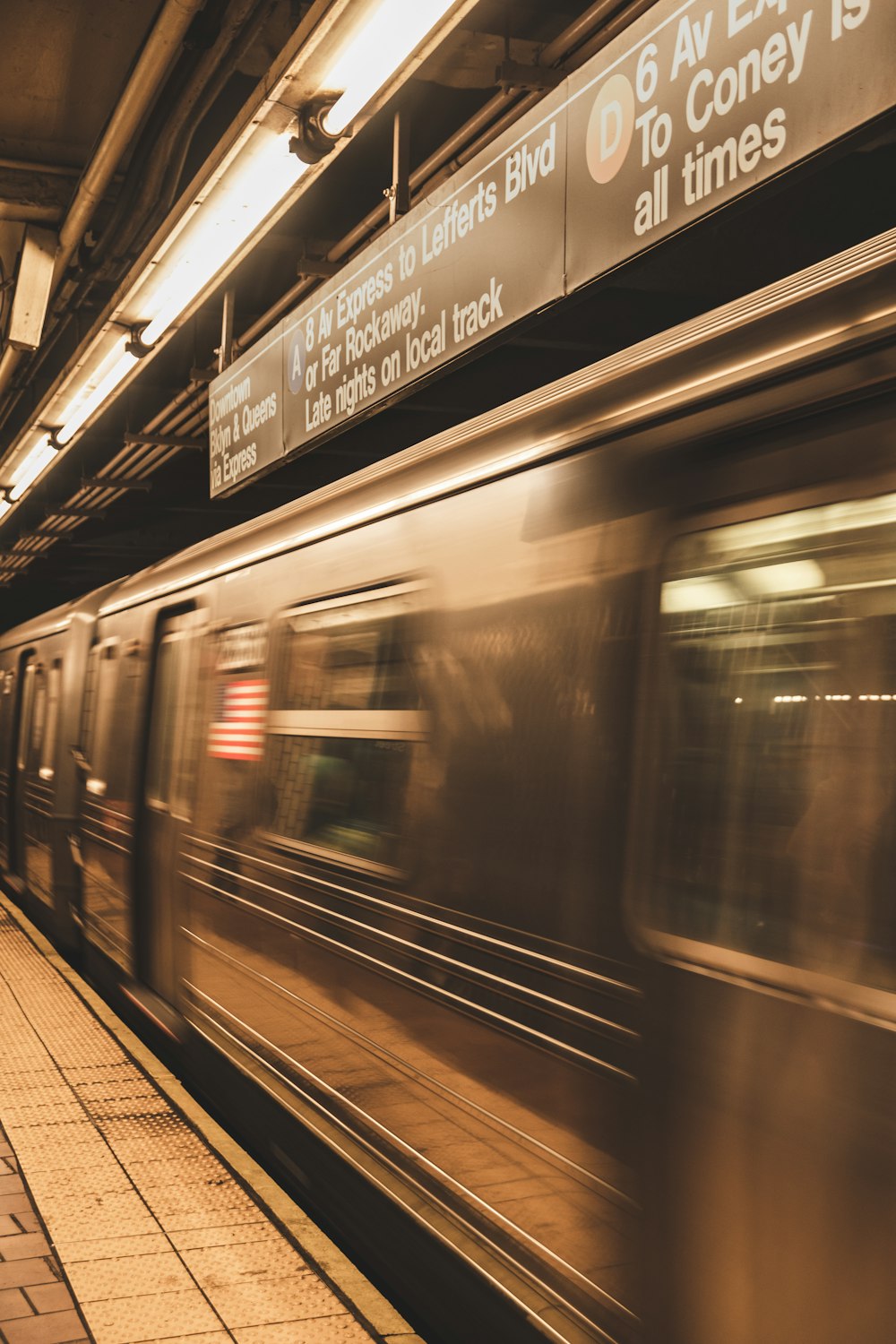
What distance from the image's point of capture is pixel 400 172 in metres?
4.48

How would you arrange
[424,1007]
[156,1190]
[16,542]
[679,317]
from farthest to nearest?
[16,542]
[679,317]
[156,1190]
[424,1007]

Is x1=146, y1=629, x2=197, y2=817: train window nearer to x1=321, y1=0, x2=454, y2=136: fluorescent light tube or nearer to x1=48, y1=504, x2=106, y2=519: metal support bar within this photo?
x1=321, y1=0, x2=454, y2=136: fluorescent light tube

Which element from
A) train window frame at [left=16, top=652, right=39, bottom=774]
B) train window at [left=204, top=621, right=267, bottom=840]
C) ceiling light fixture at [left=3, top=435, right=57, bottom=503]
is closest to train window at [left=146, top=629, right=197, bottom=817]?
train window at [left=204, top=621, right=267, bottom=840]

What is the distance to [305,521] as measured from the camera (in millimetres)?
4430

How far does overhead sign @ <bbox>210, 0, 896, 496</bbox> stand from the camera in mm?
2443

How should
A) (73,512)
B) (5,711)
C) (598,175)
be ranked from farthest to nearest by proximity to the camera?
(73,512) → (5,711) → (598,175)

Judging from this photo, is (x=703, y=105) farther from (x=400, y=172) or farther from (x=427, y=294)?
(x=400, y=172)

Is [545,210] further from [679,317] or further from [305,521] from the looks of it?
[679,317]

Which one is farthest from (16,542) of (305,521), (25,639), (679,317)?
(305,521)

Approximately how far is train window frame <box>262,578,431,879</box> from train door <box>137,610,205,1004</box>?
1.12 m

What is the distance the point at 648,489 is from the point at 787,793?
739mm

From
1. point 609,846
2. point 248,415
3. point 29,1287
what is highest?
point 248,415

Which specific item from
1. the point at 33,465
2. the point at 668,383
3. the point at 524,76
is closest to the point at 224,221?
the point at 524,76

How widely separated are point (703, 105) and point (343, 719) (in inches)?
78.6
